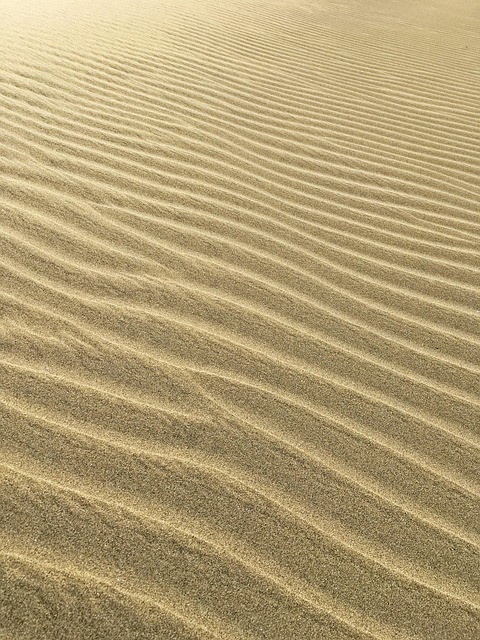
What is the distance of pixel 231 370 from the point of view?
7.16 feet

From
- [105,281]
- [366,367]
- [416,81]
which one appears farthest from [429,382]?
[416,81]

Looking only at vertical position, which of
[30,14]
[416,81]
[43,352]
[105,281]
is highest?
[416,81]

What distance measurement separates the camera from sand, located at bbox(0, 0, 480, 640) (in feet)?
5.13

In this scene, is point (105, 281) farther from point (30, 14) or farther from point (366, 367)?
point (30, 14)

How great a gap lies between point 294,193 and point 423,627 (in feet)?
7.73

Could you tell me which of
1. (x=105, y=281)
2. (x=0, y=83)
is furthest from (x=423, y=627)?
(x=0, y=83)

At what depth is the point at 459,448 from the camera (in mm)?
2023

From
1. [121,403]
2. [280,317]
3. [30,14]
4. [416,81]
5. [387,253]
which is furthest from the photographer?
[30,14]

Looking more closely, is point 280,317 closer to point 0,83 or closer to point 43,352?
point 43,352

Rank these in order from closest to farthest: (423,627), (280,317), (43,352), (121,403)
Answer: (423,627)
(121,403)
(43,352)
(280,317)

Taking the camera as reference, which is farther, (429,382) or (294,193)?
(294,193)

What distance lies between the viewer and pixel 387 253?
300cm

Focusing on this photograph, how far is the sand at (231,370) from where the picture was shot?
1.56 m

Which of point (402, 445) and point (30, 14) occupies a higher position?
point (30, 14)
